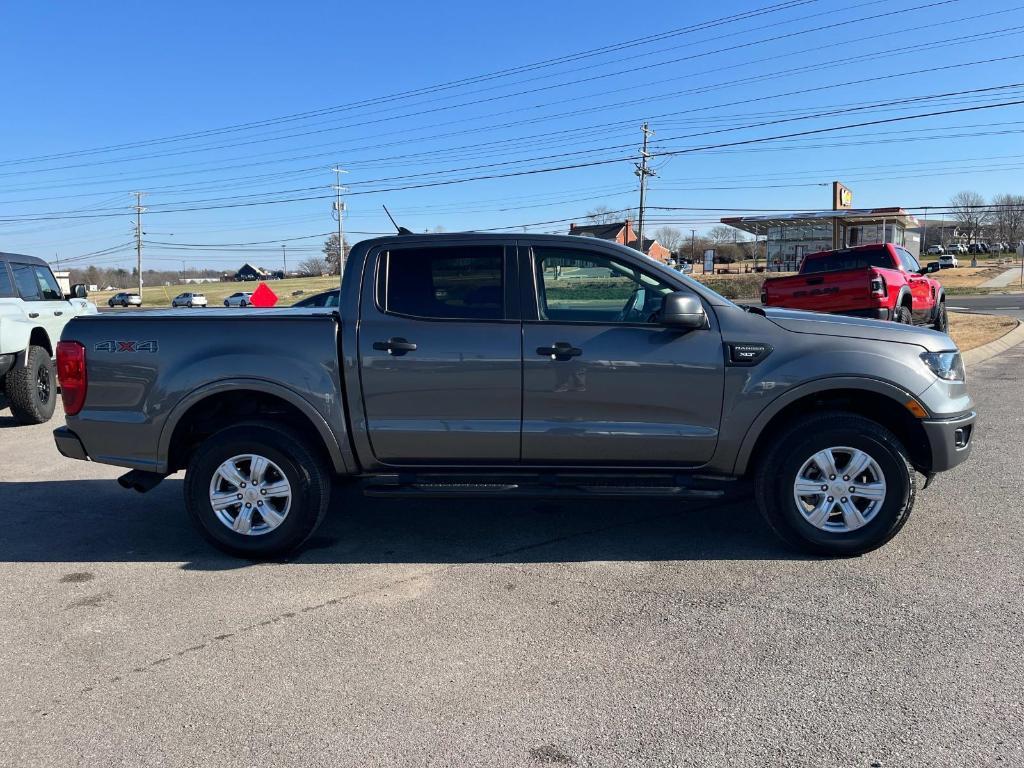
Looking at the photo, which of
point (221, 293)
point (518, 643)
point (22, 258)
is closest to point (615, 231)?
point (22, 258)

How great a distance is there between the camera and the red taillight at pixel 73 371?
4.64m

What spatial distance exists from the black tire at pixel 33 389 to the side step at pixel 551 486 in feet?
19.9

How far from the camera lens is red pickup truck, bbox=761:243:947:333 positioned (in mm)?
12164

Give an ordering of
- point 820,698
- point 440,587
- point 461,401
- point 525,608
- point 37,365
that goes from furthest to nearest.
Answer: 1. point 37,365
2. point 461,401
3. point 440,587
4. point 525,608
5. point 820,698

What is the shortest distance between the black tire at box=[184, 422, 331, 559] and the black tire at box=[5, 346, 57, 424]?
5.32 m

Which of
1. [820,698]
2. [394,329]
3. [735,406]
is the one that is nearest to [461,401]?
[394,329]

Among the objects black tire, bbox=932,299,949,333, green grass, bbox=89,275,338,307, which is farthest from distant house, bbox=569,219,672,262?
green grass, bbox=89,275,338,307

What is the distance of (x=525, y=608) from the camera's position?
3.95 meters

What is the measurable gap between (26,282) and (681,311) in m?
8.68

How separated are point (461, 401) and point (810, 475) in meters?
2.00

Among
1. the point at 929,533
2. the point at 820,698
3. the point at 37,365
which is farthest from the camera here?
the point at 37,365

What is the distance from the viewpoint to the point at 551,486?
4.55 metres

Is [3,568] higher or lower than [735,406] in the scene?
lower

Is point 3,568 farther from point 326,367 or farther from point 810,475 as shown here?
point 810,475
